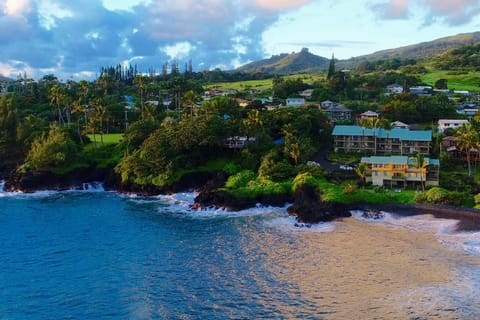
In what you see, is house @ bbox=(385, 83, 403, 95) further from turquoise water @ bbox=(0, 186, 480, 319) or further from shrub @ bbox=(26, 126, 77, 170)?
shrub @ bbox=(26, 126, 77, 170)

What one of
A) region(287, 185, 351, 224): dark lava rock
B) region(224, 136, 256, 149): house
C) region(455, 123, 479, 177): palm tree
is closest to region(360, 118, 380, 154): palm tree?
region(455, 123, 479, 177): palm tree

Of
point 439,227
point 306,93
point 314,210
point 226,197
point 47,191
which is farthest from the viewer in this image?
point 306,93

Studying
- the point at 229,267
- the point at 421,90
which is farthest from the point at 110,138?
the point at 421,90

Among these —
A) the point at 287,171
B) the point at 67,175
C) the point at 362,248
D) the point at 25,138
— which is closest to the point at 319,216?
the point at 362,248

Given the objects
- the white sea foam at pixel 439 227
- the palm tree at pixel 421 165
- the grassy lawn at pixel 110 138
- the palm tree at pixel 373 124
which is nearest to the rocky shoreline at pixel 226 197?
the white sea foam at pixel 439 227

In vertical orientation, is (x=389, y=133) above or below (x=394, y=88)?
below

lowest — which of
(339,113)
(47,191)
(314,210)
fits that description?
(314,210)

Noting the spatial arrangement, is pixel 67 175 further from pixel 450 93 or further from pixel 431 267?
pixel 450 93

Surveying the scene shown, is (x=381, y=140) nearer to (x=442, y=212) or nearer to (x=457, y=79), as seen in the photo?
(x=442, y=212)
